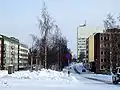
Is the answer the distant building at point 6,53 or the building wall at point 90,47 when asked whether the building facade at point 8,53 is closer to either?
the distant building at point 6,53

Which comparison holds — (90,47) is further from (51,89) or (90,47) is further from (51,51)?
(51,89)

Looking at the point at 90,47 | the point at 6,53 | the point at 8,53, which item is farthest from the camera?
the point at 90,47

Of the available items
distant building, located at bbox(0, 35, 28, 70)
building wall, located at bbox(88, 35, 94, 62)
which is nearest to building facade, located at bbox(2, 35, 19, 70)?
distant building, located at bbox(0, 35, 28, 70)

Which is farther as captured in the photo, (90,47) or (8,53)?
(90,47)

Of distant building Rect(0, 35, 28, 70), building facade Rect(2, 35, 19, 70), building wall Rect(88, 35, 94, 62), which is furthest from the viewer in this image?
building wall Rect(88, 35, 94, 62)

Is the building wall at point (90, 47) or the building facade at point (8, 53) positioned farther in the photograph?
the building wall at point (90, 47)

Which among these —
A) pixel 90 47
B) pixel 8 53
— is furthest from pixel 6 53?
pixel 90 47

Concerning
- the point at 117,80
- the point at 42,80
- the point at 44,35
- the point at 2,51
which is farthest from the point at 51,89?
the point at 2,51

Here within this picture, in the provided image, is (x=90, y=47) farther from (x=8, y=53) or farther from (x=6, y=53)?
(x=6, y=53)

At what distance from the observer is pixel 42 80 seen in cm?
3191

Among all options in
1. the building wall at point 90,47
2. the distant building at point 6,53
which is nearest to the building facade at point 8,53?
the distant building at point 6,53

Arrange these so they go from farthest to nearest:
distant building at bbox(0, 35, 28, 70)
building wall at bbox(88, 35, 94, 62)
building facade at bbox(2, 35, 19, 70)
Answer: building wall at bbox(88, 35, 94, 62) < building facade at bbox(2, 35, 19, 70) < distant building at bbox(0, 35, 28, 70)

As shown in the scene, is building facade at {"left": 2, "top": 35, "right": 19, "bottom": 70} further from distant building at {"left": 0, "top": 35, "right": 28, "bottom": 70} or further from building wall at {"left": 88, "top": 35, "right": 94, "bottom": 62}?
building wall at {"left": 88, "top": 35, "right": 94, "bottom": 62}

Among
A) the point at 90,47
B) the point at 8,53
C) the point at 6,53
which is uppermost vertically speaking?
the point at 90,47
